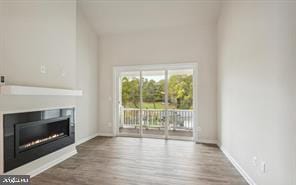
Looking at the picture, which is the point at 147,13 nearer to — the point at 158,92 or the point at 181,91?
the point at 158,92

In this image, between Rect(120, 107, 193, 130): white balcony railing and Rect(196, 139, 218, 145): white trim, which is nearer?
Rect(196, 139, 218, 145): white trim

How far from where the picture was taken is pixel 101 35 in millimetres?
5547

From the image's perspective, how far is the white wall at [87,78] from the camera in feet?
15.3

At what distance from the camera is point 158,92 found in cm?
530

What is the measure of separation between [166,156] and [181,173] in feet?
2.64

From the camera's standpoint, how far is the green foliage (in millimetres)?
5082

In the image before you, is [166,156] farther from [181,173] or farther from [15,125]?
[15,125]

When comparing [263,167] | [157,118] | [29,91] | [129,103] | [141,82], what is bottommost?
[263,167]

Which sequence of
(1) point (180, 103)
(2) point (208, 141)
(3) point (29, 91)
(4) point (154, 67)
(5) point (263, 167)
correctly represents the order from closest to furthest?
(5) point (263, 167), (3) point (29, 91), (2) point (208, 141), (1) point (180, 103), (4) point (154, 67)

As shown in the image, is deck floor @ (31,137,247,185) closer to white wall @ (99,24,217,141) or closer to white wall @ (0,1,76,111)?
white wall @ (99,24,217,141)

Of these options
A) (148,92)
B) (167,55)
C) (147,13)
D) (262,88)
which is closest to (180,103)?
(148,92)

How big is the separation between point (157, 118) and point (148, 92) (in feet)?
2.68

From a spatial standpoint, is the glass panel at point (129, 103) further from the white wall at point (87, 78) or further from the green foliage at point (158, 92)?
the white wall at point (87, 78)

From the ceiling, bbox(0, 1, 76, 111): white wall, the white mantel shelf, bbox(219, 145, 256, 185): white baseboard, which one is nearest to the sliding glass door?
the ceiling
